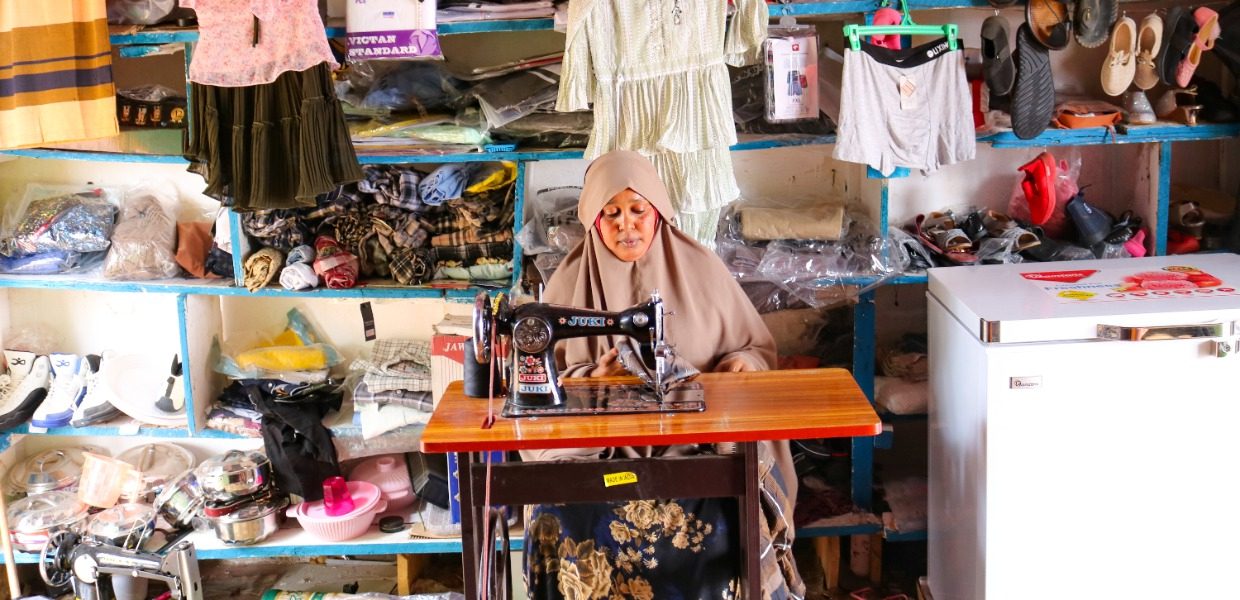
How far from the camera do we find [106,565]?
11.8 feet

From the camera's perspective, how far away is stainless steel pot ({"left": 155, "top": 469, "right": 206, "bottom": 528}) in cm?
431

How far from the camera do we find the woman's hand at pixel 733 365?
319cm

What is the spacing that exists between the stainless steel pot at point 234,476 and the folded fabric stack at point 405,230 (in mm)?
630

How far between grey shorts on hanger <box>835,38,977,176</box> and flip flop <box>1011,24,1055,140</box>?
0.14 metres

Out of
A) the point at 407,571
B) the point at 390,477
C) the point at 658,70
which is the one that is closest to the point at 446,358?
the point at 390,477

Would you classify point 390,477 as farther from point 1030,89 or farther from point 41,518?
point 1030,89

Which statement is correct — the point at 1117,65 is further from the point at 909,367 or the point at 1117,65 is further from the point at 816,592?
the point at 816,592

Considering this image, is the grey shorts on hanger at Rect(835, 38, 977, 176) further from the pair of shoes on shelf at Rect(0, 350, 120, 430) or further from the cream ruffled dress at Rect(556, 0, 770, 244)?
the pair of shoes on shelf at Rect(0, 350, 120, 430)

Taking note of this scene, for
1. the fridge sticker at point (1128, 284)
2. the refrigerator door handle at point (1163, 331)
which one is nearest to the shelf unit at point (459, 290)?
the fridge sticker at point (1128, 284)

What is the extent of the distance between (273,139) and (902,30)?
1950mm

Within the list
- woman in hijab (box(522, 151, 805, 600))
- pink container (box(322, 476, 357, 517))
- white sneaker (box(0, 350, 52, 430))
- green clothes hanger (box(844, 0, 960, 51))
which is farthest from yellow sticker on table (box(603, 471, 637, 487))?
white sneaker (box(0, 350, 52, 430))

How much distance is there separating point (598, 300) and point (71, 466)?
2.42m

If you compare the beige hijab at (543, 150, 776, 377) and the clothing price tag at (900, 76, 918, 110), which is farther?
the clothing price tag at (900, 76, 918, 110)

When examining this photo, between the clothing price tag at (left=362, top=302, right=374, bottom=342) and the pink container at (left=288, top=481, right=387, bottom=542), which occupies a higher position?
the clothing price tag at (left=362, top=302, right=374, bottom=342)
